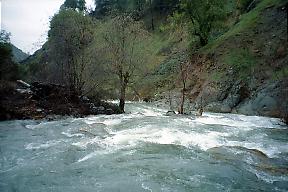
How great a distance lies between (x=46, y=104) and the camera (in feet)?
73.1

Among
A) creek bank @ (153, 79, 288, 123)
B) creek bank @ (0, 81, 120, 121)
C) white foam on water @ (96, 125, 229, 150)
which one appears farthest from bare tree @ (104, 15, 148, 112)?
white foam on water @ (96, 125, 229, 150)

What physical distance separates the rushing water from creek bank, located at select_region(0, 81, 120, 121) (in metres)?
2.12

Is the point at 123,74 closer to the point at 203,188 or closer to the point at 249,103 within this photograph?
the point at 249,103

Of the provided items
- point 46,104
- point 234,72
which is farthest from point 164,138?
point 234,72

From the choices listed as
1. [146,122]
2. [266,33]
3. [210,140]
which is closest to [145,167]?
[210,140]

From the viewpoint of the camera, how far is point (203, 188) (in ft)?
30.1

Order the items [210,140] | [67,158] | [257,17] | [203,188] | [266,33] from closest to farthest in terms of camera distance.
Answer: [203,188]
[67,158]
[210,140]
[266,33]
[257,17]

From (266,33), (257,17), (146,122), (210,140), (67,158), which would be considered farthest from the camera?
(257,17)

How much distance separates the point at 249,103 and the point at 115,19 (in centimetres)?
1047

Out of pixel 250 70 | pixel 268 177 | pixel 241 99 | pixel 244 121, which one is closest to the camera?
pixel 268 177

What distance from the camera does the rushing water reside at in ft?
31.5

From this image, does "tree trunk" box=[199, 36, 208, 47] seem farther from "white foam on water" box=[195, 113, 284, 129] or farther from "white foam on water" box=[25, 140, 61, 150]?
"white foam on water" box=[25, 140, 61, 150]

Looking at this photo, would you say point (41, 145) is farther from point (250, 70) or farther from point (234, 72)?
point (234, 72)

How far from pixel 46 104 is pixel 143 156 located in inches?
470
